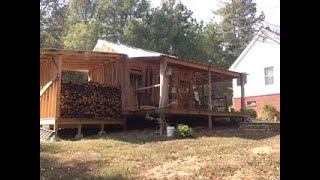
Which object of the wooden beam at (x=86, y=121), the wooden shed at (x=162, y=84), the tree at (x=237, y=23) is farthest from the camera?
the tree at (x=237, y=23)

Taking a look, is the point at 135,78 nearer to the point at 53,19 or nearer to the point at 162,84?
the point at 162,84

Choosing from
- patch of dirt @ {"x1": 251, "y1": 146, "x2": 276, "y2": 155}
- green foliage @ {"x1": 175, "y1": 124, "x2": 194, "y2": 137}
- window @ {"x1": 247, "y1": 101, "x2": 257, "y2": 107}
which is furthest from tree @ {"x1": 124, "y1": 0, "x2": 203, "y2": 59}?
patch of dirt @ {"x1": 251, "y1": 146, "x2": 276, "y2": 155}

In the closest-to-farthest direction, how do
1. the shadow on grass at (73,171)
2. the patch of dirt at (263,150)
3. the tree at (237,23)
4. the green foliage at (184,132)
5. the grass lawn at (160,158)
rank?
the shadow on grass at (73,171) → the grass lawn at (160,158) → the patch of dirt at (263,150) → the green foliage at (184,132) → the tree at (237,23)

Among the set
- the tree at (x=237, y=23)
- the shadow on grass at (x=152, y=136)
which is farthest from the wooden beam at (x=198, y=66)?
the tree at (x=237, y=23)

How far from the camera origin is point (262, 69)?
28578 millimetres

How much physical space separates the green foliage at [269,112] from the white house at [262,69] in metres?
0.96

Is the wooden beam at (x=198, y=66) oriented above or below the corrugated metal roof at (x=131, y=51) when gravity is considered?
below

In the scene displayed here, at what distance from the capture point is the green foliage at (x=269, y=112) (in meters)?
25.6

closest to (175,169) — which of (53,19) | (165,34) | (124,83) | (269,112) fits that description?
(124,83)

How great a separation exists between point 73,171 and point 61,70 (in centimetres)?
722

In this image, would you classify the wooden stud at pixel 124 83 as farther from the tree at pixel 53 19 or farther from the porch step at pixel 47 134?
the tree at pixel 53 19

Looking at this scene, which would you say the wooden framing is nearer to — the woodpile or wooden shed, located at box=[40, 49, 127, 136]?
wooden shed, located at box=[40, 49, 127, 136]
